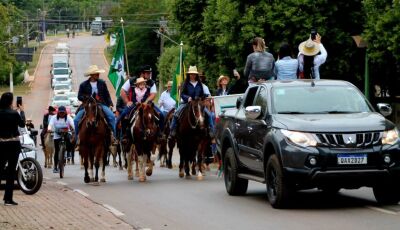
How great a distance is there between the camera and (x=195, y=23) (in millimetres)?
51656

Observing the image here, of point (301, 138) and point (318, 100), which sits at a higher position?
point (318, 100)

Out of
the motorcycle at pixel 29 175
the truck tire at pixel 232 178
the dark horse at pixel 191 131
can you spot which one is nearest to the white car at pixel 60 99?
the dark horse at pixel 191 131

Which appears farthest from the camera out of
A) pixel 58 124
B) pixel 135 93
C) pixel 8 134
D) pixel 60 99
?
pixel 60 99

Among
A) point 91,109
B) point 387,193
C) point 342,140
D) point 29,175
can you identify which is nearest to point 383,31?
point 91,109

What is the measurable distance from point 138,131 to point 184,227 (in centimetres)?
915

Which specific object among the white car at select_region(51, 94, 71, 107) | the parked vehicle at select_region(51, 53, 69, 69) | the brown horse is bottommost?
the white car at select_region(51, 94, 71, 107)

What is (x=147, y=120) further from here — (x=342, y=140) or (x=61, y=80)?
(x=61, y=80)

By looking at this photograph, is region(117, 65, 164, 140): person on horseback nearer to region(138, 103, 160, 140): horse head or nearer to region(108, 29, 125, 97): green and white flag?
region(138, 103, 160, 140): horse head

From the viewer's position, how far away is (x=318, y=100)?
16.6 m

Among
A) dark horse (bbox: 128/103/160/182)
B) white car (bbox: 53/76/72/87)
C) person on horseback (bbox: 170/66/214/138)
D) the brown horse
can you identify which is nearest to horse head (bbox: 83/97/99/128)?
dark horse (bbox: 128/103/160/182)

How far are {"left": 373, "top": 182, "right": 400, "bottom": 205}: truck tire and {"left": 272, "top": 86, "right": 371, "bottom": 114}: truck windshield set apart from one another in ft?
4.21

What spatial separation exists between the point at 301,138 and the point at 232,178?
3.38 metres

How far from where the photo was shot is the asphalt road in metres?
14.3

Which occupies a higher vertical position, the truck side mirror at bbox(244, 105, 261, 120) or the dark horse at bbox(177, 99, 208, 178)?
the truck side mirror at bbox(244, 105, 261, 120)
